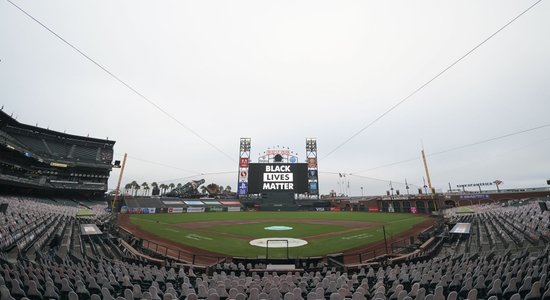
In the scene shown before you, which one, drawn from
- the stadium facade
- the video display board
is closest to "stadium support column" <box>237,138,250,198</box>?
the video display board

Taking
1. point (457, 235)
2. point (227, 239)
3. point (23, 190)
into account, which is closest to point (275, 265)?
point (227, 239)

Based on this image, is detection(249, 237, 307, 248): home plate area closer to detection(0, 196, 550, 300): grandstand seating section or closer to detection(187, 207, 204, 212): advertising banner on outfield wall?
detection(0, 196, 550, 300): grandstand seating section

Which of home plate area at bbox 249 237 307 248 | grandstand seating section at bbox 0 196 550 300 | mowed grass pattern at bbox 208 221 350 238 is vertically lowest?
home plate area at bbox 249 237 307 248

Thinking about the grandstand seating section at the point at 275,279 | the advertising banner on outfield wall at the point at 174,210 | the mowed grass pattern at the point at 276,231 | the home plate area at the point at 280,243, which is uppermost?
the advertising banner on outfield wall at the point at 174,210

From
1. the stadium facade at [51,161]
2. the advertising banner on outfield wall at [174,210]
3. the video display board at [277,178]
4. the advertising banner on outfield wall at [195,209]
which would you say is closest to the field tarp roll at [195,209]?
the advertising banner on outfield wall at [195,209]

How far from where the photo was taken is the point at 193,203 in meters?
71.7

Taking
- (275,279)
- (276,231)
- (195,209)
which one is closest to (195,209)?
(195,209)

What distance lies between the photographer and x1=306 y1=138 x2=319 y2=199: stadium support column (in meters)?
72.4

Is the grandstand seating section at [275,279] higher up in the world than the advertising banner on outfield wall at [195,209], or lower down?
lower down

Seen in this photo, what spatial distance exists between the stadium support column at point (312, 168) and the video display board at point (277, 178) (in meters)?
6.55

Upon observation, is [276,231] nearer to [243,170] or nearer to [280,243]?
[280,243]

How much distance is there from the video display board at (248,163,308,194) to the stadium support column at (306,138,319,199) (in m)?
6.55

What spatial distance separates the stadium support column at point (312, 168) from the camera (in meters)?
72.4

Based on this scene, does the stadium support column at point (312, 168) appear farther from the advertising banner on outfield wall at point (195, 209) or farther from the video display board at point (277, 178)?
the advertising banner on outfield wall at point (195, 209)
